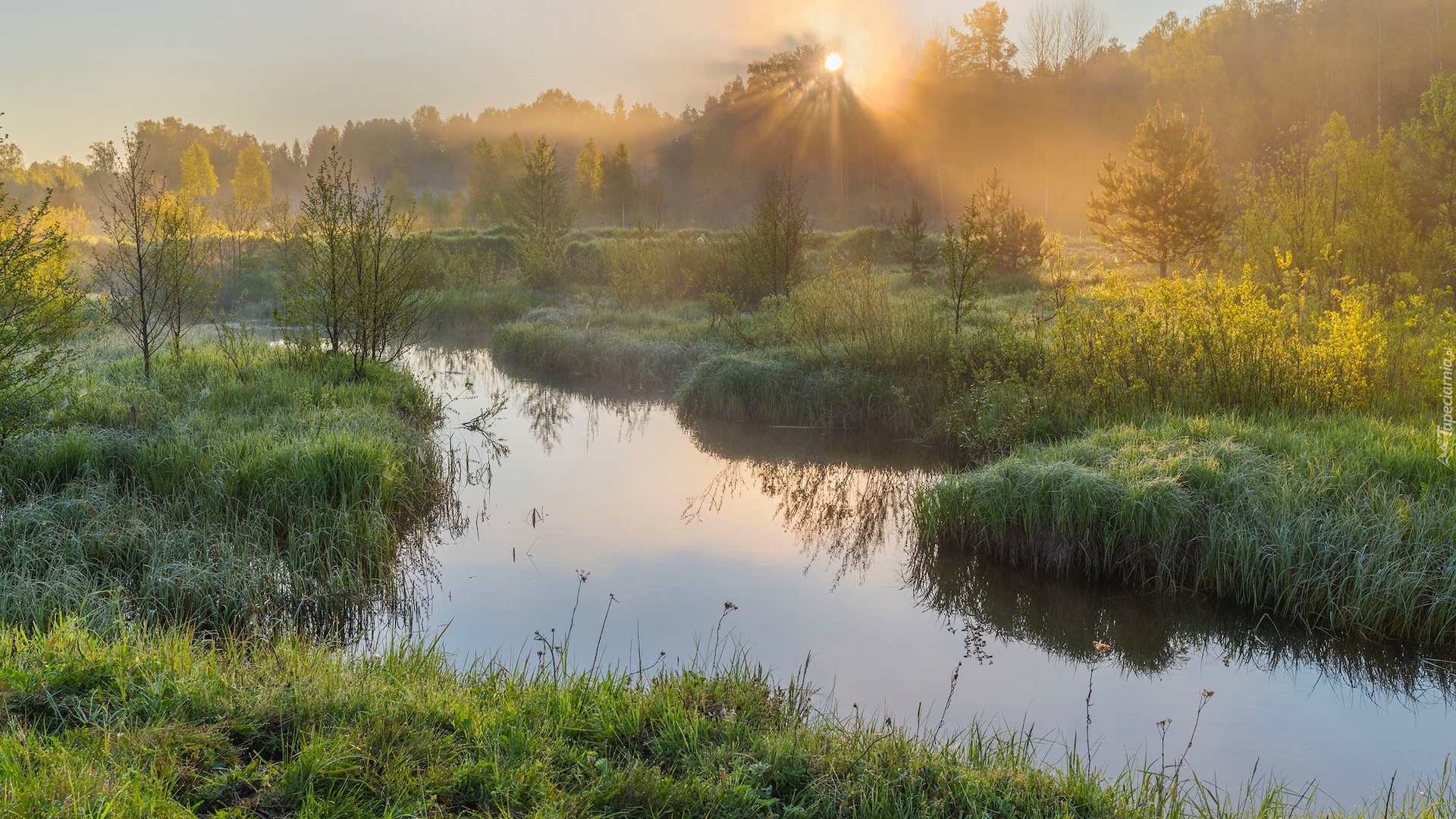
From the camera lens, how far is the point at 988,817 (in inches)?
120

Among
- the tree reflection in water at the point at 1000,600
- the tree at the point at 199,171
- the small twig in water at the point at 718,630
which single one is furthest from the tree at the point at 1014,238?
the tree at the point at 199,171

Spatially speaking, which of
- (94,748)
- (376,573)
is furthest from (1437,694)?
(376,573)

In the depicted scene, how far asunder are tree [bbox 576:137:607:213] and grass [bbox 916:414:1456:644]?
46924mm

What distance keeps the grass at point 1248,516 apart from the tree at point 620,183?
44.3 metres

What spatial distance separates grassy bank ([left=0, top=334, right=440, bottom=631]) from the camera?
5.34 m

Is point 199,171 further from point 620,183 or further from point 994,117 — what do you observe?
point 994,117

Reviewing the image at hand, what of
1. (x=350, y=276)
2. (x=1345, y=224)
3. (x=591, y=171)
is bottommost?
(x=350, y=276)

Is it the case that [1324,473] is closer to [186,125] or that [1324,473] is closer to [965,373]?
[965,373]

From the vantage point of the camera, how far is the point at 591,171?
53.7 metres

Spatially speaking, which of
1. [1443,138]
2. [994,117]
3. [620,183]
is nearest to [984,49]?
[994,117]

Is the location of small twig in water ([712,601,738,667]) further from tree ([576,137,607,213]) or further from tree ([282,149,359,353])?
tree ([576,137,607,213])

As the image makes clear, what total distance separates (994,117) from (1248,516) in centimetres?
5718

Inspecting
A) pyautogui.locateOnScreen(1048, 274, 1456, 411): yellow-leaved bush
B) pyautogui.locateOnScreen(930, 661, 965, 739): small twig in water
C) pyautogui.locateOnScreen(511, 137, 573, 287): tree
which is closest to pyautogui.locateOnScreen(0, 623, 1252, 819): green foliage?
pyautogui.locateOnScreen(930, 661, 965, 739): small twig in water

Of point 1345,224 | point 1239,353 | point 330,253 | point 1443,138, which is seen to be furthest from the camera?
point 1443,138
